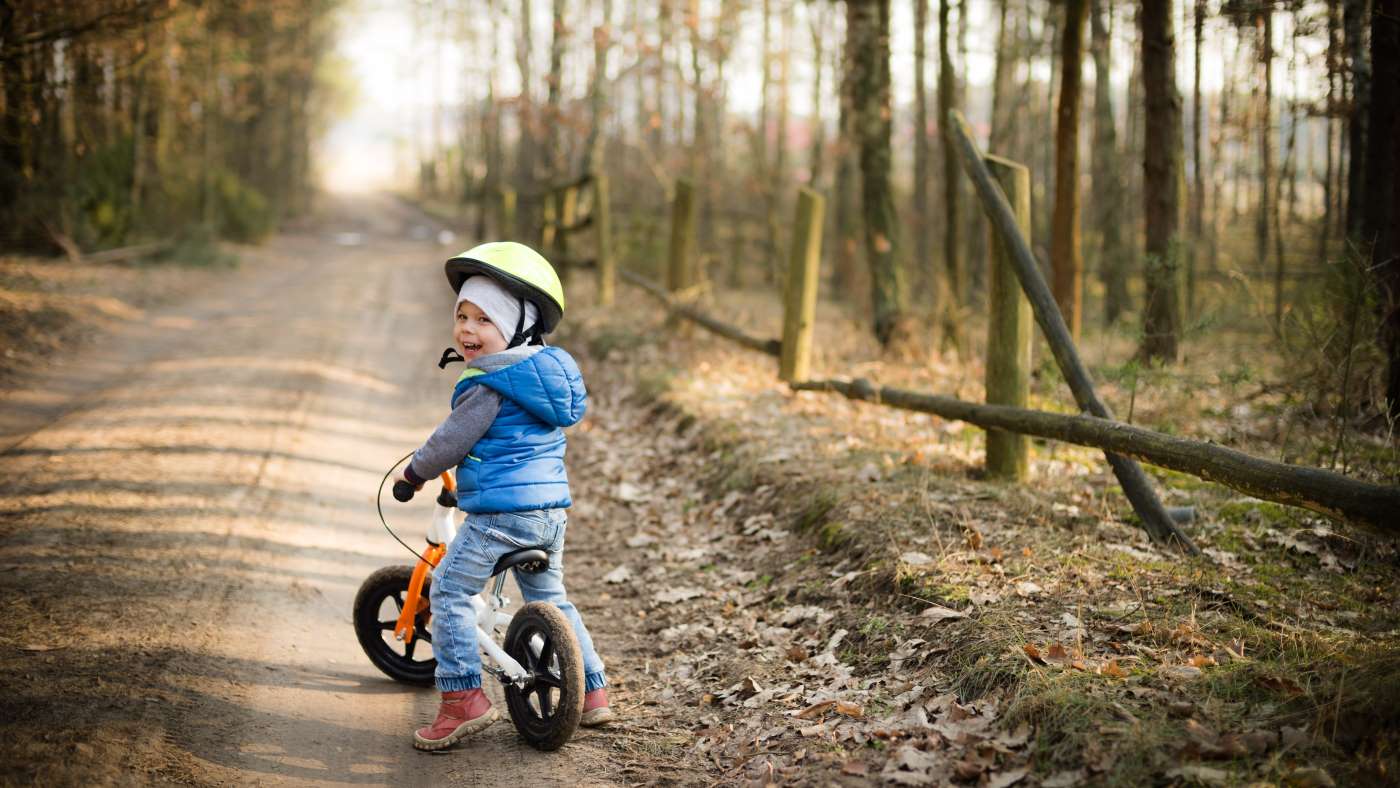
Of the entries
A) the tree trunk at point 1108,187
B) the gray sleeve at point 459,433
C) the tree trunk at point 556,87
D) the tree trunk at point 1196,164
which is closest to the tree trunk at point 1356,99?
the tree trunk at point 1196,164

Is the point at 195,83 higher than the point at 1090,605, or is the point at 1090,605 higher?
the point at 195,83

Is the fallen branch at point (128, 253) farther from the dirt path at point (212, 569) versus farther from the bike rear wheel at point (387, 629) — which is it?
the bike rear wheel at point (387, 629)

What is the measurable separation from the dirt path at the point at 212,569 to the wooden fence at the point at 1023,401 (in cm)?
279

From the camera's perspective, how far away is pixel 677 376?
1025 centimetres

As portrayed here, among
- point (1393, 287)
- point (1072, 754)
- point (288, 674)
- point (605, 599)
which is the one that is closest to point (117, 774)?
point (288, 674)

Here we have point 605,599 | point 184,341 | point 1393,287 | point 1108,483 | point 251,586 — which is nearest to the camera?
point 251,586

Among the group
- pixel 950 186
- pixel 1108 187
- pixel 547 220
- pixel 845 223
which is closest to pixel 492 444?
pixel 950 186

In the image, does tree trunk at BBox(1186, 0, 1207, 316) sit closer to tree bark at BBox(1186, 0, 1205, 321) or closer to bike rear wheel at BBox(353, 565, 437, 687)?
tree bark at BBox(1186, 0, 1205, 321)

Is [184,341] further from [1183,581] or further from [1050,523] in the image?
[1183,581]

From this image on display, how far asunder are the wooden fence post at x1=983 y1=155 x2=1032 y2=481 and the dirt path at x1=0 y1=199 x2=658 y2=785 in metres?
2.95

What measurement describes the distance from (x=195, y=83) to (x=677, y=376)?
54.2 ft

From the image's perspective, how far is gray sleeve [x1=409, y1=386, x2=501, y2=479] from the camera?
3.81 m

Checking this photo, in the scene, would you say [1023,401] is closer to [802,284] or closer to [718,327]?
[802,284]

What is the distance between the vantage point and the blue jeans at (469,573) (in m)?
3.92
